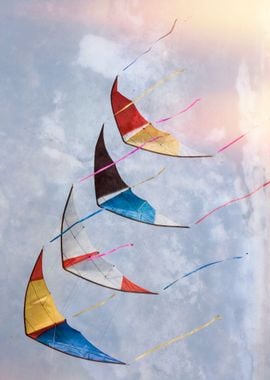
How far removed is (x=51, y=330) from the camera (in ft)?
8.26

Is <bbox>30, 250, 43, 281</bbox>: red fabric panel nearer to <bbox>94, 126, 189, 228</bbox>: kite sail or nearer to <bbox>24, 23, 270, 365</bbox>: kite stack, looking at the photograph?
<bbox>24, 23, 270, 365</bbox>: kite stack

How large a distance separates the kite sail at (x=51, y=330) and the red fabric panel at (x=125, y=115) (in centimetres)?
86

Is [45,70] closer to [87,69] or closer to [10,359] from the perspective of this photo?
[87,69]

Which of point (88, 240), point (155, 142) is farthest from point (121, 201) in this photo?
point (155, 142)

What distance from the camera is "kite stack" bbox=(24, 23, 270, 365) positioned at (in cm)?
252

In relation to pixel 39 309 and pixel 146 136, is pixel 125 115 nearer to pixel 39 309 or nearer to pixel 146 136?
pixel 146 136

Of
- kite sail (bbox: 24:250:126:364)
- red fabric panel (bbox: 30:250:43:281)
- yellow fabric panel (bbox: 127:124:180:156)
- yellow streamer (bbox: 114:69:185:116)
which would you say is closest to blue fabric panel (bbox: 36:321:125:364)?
kite sail (bbox: 24:250:126:364)

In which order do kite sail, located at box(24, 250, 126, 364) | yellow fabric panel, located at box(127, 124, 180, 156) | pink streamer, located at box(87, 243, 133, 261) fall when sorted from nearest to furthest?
1. kite sail, located at box(24, 250, 126, 364)
2. pink streamer, located at box(87, 243, 133, 261)
3. yellow fabric panel, located at box(127, 124, 180, 156)

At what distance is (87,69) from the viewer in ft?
9.63

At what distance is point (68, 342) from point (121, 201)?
0.67 meters

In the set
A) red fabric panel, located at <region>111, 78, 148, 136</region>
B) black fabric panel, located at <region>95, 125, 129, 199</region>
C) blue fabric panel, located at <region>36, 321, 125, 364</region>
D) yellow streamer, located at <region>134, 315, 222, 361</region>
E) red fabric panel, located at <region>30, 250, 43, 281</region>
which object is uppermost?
red fabric panel, located at <region>111, 78, 148, 136</region>

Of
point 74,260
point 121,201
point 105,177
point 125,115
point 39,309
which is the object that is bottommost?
point 39,309

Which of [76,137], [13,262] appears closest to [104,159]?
[76,137]

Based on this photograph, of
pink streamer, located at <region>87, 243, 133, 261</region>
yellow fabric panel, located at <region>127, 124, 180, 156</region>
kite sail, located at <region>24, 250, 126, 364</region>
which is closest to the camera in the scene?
kite sail, located at <region>24, 250, 126, 364</region>
